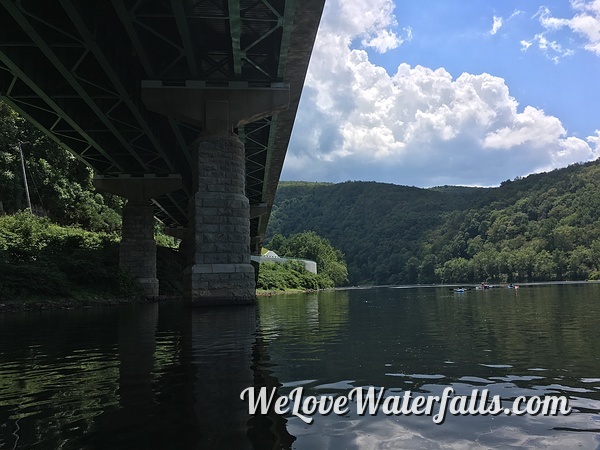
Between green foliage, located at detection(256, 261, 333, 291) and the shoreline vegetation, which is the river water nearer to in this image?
the shoreline vegetation

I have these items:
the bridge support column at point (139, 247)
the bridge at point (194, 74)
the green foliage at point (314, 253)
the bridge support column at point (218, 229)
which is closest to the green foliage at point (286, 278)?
the green foliage at point (314, 253)

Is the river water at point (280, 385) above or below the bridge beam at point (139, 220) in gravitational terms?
below

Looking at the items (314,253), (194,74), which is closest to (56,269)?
(194,74)

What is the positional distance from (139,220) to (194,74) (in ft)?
73.9

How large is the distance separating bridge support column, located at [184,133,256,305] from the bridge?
0.16 feet

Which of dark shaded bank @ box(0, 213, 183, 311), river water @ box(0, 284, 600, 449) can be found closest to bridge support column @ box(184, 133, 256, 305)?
river water @ box(0, 284, 600, 449)

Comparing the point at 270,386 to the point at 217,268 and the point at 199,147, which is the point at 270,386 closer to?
the point at 217,268

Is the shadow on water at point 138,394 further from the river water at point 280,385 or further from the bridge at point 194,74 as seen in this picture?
the bridge at point 194,74

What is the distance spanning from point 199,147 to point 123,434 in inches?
795

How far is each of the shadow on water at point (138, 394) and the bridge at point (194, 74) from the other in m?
11.1

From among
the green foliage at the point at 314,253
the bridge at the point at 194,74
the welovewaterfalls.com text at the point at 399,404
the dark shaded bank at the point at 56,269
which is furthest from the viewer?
the green foliage at the point at 314,253

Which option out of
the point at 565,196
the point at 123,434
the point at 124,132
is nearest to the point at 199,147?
the point at 124,132

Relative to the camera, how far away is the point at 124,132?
32.9 meters

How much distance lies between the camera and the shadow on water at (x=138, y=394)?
14.3ft
